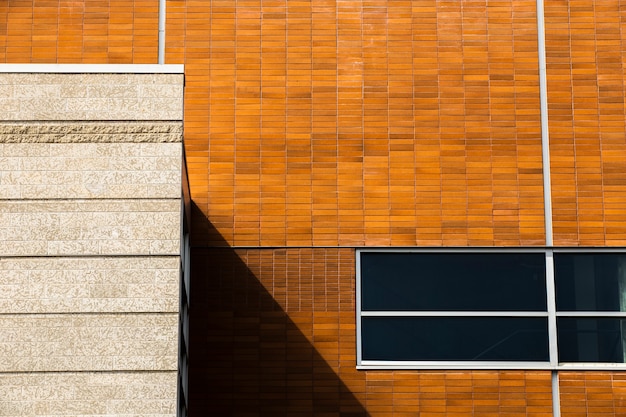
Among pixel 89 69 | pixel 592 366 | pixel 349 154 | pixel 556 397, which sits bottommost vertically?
pixel 556 397

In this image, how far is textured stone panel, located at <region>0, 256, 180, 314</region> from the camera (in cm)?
1090

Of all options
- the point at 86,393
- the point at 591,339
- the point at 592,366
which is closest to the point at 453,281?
the point at 591,339

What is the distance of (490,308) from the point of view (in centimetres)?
1491

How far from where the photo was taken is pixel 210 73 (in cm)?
1555

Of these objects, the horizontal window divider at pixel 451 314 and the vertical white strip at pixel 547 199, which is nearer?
the vertical white strip at pixel 547 199

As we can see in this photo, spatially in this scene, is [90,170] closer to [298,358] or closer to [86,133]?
[86,133]

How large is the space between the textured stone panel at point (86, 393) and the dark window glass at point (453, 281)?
4.72m

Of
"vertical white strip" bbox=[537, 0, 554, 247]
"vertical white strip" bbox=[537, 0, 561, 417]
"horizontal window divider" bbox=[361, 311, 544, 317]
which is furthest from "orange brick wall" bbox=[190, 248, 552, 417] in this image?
"vertical white strip" bbox=[537, 0, 554, 247]

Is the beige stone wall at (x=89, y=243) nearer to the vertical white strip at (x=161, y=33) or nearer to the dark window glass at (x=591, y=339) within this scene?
the vertical white strip at (x=161, y=33)

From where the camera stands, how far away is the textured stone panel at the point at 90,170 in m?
11.2

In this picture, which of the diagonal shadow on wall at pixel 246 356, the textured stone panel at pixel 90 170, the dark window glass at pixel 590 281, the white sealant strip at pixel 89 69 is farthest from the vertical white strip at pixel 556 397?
the white sealant strip at pixel 89 69

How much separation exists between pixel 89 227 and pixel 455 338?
5515 mm

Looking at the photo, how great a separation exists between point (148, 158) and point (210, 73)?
4.48 meters

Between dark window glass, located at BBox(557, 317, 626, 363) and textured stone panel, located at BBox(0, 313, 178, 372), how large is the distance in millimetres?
5924
